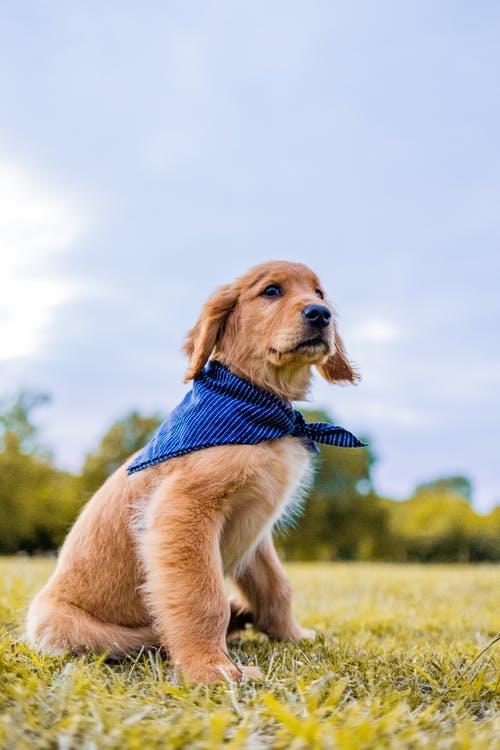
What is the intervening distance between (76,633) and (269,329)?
1808 mm

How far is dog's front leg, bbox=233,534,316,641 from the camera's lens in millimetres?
4137

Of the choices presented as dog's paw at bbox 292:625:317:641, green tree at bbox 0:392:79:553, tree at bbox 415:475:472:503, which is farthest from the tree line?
dog's paw at bbox 292:625:317:641

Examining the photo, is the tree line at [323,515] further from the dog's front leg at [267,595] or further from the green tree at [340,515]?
the dog's front leg at [267,595]

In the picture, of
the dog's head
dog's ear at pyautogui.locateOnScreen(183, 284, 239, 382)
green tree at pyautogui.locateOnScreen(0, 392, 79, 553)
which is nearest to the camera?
the dog's head

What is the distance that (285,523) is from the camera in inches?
178

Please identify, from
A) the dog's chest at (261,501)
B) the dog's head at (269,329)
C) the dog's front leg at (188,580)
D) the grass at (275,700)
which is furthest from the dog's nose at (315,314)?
the grass at (275,700)

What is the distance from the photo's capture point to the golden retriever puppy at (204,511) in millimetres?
3219

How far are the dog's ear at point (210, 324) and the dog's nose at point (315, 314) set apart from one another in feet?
1.67

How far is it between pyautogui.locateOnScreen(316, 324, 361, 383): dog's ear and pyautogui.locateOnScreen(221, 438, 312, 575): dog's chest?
628 mm

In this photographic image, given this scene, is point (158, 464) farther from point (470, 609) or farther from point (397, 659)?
point (470, 609)

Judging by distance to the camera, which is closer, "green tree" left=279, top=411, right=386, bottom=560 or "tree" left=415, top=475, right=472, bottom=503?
"green tree" left=279, top=411, right=386, bottom=560

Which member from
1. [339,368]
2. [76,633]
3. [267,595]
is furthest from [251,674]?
[339,368]

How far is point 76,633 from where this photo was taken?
11.4 ft

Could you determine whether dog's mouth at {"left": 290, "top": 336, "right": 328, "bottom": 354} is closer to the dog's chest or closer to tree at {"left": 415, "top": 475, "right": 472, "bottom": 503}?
the dog's chest
